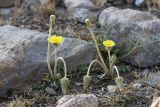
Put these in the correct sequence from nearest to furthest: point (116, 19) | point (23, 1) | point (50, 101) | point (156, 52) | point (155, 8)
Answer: point (50, 101), point (156, 52), point (116, 19), point (155, 8), point (23, 1)

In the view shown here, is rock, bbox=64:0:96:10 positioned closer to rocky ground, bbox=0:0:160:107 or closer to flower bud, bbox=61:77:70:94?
rocky ground, bbox=0:0:160:107

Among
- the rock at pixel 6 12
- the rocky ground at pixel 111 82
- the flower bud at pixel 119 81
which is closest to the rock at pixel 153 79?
the rocky ground at pixel 111 82

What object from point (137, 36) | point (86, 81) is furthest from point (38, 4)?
point (86, 81)

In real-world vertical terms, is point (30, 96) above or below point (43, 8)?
below

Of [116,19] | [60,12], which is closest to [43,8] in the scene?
[60,12]

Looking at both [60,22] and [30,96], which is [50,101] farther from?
[60,22]

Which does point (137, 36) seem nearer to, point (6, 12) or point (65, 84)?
point (65, 84)
